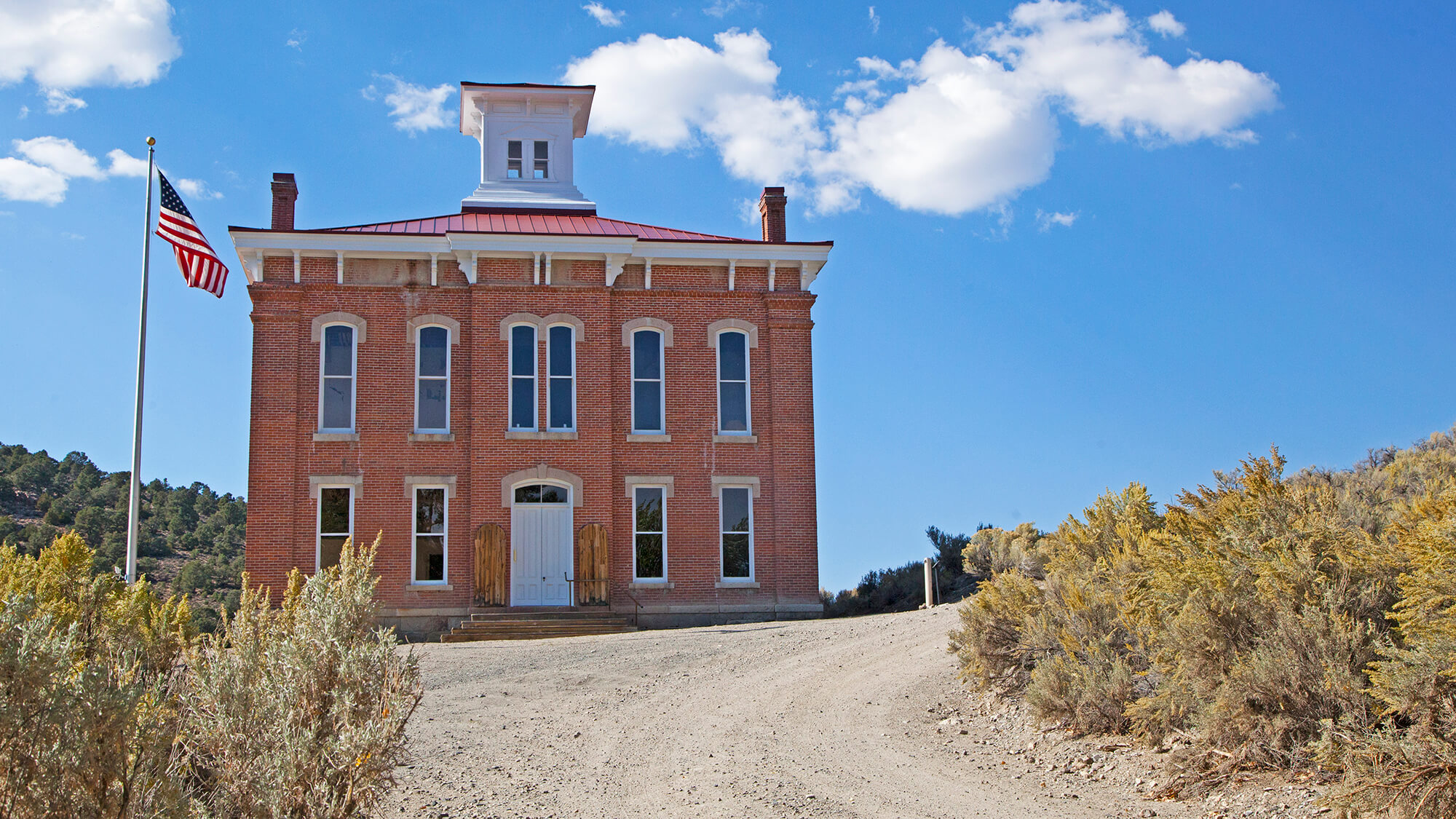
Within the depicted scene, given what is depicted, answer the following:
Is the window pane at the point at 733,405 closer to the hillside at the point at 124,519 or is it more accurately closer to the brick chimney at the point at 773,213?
the brick chimney at the point at 773,213

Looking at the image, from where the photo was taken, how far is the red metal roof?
75.2 feet

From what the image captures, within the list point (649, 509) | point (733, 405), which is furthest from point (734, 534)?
point (733, 405)

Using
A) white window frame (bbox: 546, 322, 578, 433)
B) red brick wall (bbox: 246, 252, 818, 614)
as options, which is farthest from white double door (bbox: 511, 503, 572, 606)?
white window frame (bbox: 546, 322, 578, 433)

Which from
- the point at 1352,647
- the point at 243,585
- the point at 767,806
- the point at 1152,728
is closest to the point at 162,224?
the point at 243,585

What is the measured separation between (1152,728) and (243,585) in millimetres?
6771

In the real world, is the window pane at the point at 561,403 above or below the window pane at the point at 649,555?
above

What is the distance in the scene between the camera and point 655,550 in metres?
22.5

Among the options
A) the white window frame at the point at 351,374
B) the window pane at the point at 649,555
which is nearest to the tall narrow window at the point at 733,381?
the window pane at the point at 649,555

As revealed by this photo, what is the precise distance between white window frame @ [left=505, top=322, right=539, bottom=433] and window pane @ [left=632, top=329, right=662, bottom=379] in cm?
134

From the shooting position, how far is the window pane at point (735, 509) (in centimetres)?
2277

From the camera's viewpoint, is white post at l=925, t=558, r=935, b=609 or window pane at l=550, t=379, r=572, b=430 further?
window pane at l=550, t=379, r=572, b=430

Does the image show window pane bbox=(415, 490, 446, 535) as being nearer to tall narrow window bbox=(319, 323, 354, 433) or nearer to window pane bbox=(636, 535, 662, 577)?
tall narrow window bbox=(319, 323, 354, 433)

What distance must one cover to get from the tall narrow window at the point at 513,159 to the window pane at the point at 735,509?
32.6 ft

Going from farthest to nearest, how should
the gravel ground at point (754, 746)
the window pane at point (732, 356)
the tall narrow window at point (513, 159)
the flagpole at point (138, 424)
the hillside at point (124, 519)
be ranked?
the hillside at point (124, 519), the tall narrow window at point (513, 159), the window pane at point (732, 356), the flagpole at point (138, 424), the gravel ground at point (754, 746)
